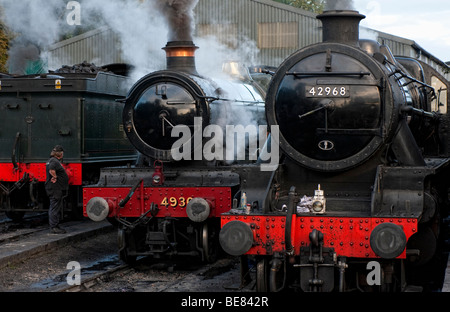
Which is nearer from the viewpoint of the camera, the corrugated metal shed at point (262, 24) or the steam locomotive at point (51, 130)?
the steam locomotive at point (51, 130)

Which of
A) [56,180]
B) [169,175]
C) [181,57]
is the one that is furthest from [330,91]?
[56,180]

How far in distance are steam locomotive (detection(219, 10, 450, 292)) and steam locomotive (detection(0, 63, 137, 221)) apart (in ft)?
17.8

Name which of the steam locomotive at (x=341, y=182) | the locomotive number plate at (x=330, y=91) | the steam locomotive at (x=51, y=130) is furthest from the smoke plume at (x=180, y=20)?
the locomotive number plate at (x=330, y=91)

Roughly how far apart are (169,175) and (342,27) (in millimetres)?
2935

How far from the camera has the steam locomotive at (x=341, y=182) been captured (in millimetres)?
6133

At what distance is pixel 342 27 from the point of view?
694 cm

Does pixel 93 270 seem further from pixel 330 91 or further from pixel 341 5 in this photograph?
pixel 341 5

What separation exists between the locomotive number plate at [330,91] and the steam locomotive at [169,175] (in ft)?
6.13

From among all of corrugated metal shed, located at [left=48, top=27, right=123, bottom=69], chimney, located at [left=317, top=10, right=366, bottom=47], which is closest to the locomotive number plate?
chimney, located at [left=317, top=10, right=366, bottom=47]

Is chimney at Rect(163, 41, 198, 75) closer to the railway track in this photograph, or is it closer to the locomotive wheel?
the railway track

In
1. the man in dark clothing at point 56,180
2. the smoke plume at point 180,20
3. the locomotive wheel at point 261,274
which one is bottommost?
the locomotive wheel at point 261,274

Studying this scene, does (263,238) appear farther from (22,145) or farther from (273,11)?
(273,11)

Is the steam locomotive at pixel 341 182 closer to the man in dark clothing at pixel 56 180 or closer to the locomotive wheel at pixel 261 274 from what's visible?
the locomotive wheel at pixel 261 274

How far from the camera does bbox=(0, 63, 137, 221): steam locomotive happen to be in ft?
38.3
